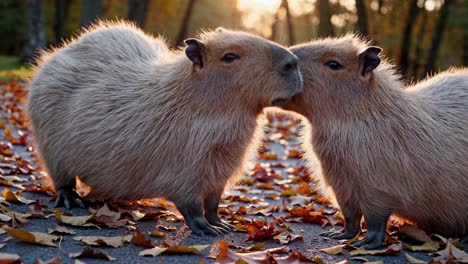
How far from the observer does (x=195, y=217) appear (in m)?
4.48

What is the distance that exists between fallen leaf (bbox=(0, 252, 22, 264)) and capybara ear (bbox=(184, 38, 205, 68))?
189cm

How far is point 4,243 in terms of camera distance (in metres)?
3.63

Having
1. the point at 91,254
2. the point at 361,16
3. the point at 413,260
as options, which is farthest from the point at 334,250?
the point at 361,16

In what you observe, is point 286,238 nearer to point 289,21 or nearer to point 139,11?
point 139,11

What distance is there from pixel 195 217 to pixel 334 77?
1.41 metres

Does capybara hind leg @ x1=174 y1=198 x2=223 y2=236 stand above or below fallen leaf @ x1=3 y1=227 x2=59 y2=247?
above

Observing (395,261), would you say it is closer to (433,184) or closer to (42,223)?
(433,184)

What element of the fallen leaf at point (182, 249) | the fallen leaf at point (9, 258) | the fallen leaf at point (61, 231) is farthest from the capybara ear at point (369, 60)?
the fallen leaf at point (9, 258)

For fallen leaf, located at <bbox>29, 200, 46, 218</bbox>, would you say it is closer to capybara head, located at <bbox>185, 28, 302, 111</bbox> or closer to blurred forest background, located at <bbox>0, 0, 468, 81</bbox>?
capybara head, located at <bbox>185, 28, 302, 111</bbox>

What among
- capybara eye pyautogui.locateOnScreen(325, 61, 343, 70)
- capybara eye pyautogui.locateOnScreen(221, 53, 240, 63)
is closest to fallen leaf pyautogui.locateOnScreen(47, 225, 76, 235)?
capybara eye pyautogui.locateOnScreen(221, 53, 240, 63)

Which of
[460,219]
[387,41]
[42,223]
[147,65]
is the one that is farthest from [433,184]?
[387,41]

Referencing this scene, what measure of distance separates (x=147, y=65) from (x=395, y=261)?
2431mm

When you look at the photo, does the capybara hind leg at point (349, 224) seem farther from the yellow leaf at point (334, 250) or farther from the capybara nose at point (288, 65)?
Result: the capybara nose at point (288, 65)

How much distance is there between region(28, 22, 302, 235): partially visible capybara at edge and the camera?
4.48 meters
